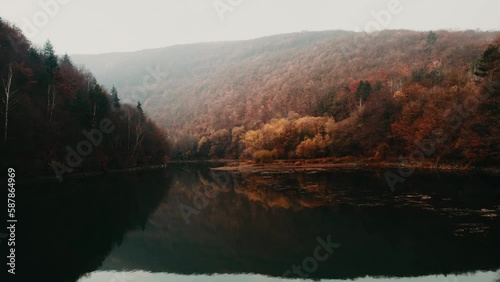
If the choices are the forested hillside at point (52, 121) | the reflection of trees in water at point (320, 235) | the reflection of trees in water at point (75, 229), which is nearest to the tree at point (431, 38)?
the forested hillside at point (52, 121)

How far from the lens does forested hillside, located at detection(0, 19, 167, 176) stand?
154 feet

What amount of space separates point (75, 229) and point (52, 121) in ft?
143

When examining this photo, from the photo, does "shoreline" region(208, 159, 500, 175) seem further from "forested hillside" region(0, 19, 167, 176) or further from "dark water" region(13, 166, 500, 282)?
"forested hillside" region(0, 19, 167, 176)

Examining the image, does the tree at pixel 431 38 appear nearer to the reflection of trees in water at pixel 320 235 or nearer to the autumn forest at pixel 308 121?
the autumn forest at pixel 308 121

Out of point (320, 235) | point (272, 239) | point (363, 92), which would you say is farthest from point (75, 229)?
point (363, 92)

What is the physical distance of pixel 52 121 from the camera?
2331 inches

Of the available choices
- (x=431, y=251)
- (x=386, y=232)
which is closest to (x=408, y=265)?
(x=431, y=251)

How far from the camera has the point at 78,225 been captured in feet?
76.9

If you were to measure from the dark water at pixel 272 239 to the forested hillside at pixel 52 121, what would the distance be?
60.2ft

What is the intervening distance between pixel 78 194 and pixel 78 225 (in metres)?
17.3

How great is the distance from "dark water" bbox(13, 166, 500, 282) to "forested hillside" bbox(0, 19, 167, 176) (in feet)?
60.2

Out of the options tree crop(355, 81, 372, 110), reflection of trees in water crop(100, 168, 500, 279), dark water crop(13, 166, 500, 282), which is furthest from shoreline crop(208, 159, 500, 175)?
tree crop(355, 81, 372, 110)

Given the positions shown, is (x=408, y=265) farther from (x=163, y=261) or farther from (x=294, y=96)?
(x=294, y=96)

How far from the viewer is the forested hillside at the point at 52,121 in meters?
47.0
